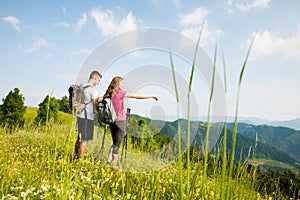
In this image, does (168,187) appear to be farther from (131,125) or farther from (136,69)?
(136,69)

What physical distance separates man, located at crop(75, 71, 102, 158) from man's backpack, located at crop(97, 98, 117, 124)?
0.52 feet

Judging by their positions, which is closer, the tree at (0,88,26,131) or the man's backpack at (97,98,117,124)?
the man's backpack at (97,98,117,124)

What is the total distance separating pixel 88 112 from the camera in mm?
6816

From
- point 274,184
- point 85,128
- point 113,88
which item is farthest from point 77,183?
point 274,184

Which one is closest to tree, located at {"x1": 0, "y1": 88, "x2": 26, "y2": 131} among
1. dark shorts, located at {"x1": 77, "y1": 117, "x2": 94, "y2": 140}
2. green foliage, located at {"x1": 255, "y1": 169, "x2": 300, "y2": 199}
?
dark shorts, located at {"x1": 77, "y1": 117, "x2": 94, "y2": 140}

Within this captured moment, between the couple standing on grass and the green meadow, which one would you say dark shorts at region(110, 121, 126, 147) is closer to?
the couple standing on grass

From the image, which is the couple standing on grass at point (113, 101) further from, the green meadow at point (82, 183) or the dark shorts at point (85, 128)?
the green meadow at point (82, 183)

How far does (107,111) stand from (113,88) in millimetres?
533

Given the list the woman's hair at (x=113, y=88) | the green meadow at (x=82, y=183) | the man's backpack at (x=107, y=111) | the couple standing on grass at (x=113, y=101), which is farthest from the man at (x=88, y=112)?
the green meadow at (x=82, y=183)

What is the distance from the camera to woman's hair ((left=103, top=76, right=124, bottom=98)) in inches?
263

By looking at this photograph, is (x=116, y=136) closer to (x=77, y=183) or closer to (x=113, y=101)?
(x=113, y=101)

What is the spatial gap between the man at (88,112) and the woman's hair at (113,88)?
10.2 inches

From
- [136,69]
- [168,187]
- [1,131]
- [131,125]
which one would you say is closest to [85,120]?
[131,125]

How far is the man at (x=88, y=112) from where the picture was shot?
6.62 meters
